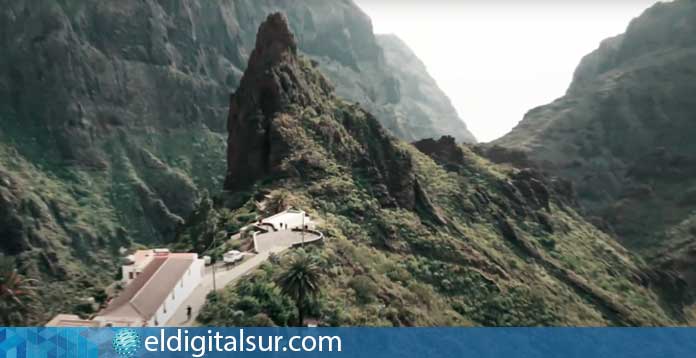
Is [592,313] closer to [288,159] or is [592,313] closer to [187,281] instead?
[288,159]

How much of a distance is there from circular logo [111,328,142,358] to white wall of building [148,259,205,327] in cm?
525

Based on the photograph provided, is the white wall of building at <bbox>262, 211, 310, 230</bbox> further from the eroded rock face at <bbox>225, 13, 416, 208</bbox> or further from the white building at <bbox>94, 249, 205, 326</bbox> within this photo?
the white building at <bbox>94, 249, 205, 326</bbox>

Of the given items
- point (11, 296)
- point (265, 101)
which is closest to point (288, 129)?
point (265, 101)

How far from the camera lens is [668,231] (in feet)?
617

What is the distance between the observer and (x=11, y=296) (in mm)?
62531

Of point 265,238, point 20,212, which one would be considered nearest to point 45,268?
point 20,212

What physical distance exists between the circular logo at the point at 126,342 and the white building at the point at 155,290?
4.50 m

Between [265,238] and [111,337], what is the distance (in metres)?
26.6

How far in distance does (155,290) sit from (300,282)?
10968 millimetres

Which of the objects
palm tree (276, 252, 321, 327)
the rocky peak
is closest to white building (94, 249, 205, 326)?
palm tree (276, 252, 321, 327)

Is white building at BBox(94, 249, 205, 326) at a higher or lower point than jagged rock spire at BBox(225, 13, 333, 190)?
lower

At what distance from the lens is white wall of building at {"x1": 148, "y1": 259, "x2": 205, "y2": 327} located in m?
58.2

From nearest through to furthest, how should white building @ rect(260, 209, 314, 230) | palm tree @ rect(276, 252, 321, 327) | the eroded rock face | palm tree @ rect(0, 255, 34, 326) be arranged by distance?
1. palm tree @ rect(276, 252, 321, 327)
2. palm tree @ rect(0, 255, 34, 326)
3. white building @ rect(260, 209, 314, 230)
4. the eroded rock face

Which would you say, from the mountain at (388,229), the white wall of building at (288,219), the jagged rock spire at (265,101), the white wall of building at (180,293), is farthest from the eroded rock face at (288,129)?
the white wall of building at (180,293)
